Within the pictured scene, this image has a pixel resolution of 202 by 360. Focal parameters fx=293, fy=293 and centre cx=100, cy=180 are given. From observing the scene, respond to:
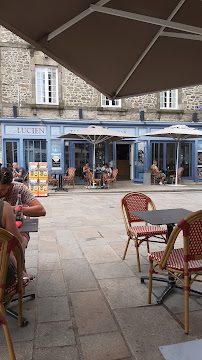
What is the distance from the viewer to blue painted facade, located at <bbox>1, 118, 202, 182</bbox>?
15.0 metres

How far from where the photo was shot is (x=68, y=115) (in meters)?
15.8

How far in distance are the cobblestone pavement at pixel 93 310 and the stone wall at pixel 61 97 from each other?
38.6 feet

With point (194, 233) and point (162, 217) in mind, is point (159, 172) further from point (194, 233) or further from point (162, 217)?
point (194, 233)

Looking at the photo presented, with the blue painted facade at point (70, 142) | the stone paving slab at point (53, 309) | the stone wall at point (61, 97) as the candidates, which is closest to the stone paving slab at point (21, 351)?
the stone paving slab at point (53, 309)

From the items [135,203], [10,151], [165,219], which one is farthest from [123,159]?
[165,219]

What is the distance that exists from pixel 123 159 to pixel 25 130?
585cm

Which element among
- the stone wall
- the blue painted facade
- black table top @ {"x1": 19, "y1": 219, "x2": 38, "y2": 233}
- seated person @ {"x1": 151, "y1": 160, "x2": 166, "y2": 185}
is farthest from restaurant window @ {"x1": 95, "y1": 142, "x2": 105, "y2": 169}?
black table top @ {"x1": 19, "y1": 219, "x2": 38, "y2": 233}

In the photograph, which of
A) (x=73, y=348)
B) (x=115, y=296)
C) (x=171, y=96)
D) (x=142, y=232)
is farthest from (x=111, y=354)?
(x=171, y=96)

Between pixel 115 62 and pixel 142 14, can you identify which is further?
pixel 115 62

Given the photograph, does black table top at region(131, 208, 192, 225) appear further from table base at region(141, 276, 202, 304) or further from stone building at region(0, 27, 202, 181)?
stone building at region(0, 27, 202, 181)

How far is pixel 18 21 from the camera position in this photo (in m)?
2.74

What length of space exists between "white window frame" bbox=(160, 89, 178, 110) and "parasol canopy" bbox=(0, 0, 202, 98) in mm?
13182

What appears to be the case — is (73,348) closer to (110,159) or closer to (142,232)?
(142,232)

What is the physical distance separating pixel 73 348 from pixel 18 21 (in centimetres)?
284
